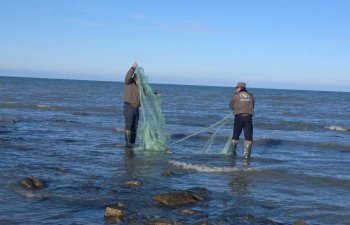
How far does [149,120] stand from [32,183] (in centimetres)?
553

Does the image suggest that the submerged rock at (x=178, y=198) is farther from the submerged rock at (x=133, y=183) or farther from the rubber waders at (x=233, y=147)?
the rubber waders at (x=233, y=147)

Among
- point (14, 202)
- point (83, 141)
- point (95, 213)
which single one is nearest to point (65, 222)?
point (95, 213)

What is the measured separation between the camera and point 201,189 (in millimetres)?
8016

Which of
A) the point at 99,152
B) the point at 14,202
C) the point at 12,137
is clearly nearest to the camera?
the point at 14,202

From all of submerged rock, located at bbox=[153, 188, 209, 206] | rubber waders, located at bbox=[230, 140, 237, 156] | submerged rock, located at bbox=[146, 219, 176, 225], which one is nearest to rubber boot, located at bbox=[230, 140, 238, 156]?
rubber waders, located at bbox=[230, 140, 237, 156]

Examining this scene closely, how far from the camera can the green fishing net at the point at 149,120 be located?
42.7 feet

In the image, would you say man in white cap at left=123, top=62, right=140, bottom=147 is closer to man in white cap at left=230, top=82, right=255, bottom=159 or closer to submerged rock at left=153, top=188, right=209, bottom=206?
man in white cap at left=230, top=82, right=255, bottom=159

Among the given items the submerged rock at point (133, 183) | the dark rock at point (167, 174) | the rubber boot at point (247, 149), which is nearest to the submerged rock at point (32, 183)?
the submerged rock at point (133, 183)

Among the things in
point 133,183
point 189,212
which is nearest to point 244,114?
point 133,183

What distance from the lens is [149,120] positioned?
13.2 meters

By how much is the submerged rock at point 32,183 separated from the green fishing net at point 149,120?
16.4 feet

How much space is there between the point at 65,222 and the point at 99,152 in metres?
6.25

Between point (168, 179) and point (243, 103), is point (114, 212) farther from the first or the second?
point (243, 103)

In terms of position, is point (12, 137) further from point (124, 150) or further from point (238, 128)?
point (238, 128)
